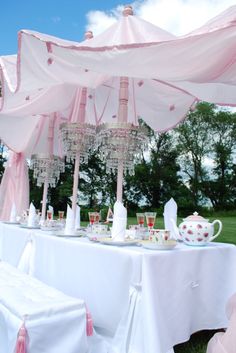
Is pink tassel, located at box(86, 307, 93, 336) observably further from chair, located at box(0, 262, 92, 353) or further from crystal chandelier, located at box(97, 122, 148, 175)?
crystal chandelier, located at box(97, 122, 148, 175)

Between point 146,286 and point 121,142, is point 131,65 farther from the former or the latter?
point 146,286

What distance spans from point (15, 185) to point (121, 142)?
304 cm

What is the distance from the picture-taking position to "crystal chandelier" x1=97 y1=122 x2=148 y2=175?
266 centimetres

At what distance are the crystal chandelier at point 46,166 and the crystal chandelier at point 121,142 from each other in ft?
4.63

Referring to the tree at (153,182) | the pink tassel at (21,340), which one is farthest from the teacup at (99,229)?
the tree at (153,182)

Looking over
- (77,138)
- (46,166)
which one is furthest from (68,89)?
(46,166)

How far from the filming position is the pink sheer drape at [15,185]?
5145 mm

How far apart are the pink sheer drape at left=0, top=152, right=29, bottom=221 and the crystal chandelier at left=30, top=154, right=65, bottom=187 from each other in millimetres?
1044

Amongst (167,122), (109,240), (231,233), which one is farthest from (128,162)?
(231,233)

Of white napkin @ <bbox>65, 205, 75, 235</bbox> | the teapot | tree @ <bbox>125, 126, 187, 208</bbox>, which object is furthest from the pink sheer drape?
tree @ <bbox>125, 126, 187, 208</bbox>

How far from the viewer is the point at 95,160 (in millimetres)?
18375

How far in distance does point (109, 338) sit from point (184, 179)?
63.8 ft

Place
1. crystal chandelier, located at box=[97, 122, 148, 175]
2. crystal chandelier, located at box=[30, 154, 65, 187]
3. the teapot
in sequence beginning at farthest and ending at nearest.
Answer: crystal chandelier, located at box=[30, 154, 65, 187] → crystal chandelier, located at box=[97, 122, 148, 175] → the teapot

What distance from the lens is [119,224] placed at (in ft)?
6.88
